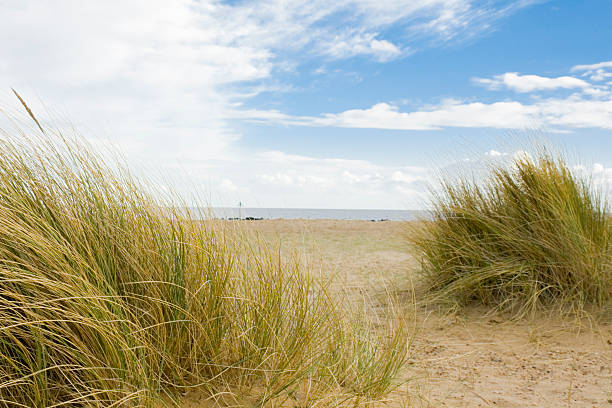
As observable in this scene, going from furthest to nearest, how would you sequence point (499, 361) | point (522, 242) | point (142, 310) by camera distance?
point (522, 242), point (499, 361), point (142, 310)

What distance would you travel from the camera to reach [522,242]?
4.51m

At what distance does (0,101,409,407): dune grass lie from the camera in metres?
1.91

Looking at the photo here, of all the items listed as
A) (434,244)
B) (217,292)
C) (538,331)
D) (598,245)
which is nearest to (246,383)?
(217,292)

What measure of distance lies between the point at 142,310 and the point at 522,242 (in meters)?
3.62

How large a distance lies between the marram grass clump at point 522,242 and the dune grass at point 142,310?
2402 mm

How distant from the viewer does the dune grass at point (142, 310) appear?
1.91 meters

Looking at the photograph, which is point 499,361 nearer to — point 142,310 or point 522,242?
point 522,242

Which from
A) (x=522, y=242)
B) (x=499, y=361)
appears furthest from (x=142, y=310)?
(x=522, y=242)

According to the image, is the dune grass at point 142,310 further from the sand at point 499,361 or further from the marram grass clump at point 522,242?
the marram grass clump at point 522,242

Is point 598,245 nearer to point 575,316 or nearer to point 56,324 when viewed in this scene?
point 575,316

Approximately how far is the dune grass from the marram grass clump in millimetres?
2402

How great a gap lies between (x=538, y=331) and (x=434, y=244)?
1314 millimetres

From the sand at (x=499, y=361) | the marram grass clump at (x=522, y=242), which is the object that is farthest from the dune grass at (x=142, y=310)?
the marram grass clump at (x=522, y=242)

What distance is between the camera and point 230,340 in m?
2.39
